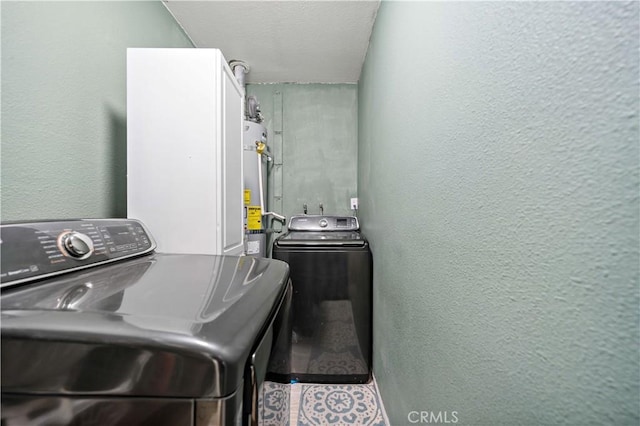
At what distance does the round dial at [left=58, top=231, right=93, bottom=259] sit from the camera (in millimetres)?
753

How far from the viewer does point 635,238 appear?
1.08 ft

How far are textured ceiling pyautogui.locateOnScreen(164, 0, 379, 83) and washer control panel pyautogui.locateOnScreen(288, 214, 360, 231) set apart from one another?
57.3 inches

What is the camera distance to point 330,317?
6.05ft

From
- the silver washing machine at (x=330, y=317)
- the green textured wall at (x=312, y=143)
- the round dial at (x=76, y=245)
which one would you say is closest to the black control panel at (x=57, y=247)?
the round dial at (x=76, y=245)

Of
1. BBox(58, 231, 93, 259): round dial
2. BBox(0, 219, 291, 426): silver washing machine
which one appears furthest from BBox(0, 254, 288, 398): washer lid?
BBox(58, 231, 93, 259): round dial

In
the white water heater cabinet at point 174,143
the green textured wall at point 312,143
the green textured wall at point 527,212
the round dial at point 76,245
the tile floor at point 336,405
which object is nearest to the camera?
the green textured wall at point 527,212

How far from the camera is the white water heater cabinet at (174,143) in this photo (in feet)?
4.25

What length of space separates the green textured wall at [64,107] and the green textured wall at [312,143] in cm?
154

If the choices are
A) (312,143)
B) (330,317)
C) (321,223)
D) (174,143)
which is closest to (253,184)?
(321,223)

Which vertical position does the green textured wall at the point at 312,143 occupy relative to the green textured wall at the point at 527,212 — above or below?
above

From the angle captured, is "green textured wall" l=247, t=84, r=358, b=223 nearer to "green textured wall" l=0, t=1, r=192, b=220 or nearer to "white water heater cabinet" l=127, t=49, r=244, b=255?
"green textured wall" l=0, t=1, r=192, b=220

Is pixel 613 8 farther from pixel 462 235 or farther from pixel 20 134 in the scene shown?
pixel 20 134

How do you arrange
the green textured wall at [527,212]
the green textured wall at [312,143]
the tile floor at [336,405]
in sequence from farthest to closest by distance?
the green textured wall at [312,143], the tile floor at [336,405], the green textured wall at [527,212]

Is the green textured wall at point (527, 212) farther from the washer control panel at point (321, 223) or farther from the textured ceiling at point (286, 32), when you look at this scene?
the washer control panel at point (321, 223)
